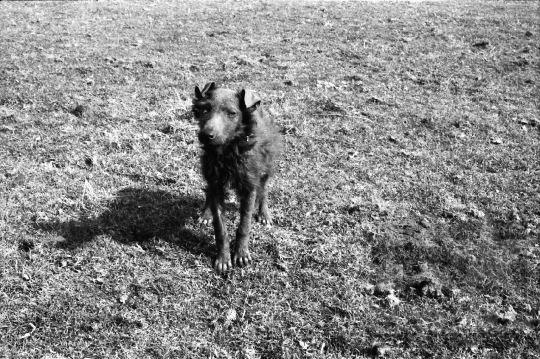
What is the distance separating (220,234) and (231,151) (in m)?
1.06

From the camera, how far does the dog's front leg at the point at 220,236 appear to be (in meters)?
5.77

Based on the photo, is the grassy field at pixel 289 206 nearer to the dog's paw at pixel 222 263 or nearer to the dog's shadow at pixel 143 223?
the dog's shadow at pixel 143 223

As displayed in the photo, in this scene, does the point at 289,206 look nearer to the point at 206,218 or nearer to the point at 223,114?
the point at 206,218

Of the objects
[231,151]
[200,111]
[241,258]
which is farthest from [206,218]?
[200,111]

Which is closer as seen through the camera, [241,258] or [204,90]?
[204,90]

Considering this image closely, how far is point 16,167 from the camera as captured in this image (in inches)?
294

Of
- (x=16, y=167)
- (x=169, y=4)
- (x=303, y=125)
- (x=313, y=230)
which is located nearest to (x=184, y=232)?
(x=313, y=230)

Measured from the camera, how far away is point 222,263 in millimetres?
5836

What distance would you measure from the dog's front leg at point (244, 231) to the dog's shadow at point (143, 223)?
424mm

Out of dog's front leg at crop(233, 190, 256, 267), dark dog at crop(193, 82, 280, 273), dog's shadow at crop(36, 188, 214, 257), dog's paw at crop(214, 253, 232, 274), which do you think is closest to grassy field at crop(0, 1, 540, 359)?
dog's shadow at crop(36, 188, 214, 257)

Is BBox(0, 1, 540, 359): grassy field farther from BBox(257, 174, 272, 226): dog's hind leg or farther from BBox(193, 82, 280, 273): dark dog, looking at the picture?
BBox(193, 82, 280, 273): dark dog

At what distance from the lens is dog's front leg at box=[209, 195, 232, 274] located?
5766mm

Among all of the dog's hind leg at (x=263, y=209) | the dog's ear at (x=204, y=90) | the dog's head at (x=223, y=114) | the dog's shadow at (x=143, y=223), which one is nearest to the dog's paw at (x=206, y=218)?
the dog's shadow at (x=143, y=223)

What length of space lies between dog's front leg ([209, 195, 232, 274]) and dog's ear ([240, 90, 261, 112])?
116cm
